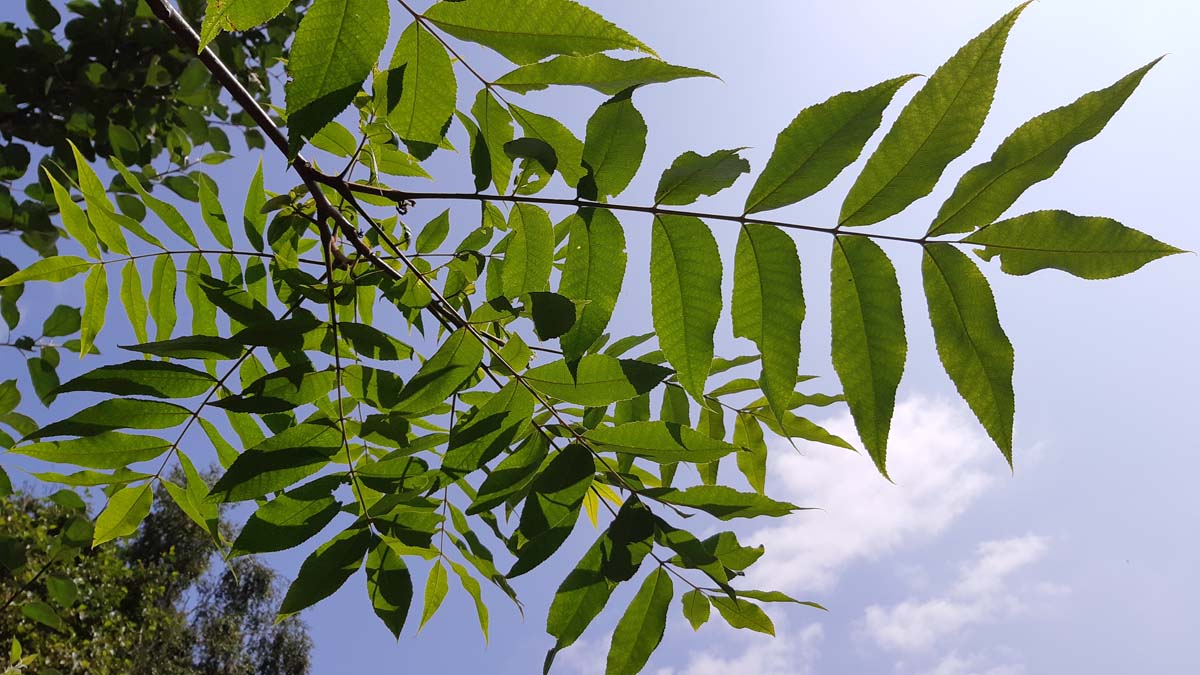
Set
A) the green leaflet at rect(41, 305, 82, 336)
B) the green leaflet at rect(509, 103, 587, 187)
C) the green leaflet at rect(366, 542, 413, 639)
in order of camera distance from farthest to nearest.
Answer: the green leaflet at rect(41, 305, 82, 336) < the green leaflet at rect(366, 542, 413, 639) < the green leaflet at rect(509, 103, 587, 187)

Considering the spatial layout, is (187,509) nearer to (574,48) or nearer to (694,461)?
(694,461)

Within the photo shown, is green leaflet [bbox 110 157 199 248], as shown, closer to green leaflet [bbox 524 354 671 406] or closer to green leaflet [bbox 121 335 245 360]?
green leaflet [bbox 121 335 245 360]

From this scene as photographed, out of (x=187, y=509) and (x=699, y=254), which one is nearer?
(x=699, y=254)

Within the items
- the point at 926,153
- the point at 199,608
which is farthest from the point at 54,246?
the point at 199,608

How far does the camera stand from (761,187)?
4.07ft

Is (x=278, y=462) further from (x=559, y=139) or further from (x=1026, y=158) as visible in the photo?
(x=1026, y=158)

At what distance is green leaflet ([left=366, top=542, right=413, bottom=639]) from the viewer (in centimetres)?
147

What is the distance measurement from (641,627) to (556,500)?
35 centimetres

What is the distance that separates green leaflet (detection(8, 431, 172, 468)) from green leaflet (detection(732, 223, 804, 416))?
1.28 meters

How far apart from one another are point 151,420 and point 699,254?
1.18 meters

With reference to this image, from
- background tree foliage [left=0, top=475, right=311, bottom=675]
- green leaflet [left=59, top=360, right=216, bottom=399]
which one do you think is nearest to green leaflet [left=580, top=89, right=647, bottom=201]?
green leaflet [left=59, top=360, right=216, bottom=399]

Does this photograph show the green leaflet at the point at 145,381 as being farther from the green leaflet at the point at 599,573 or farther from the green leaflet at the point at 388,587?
the green leaflet at the point at 599,573

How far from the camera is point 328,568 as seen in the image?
138cm

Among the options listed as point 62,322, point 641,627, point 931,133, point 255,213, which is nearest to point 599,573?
point 641,627
